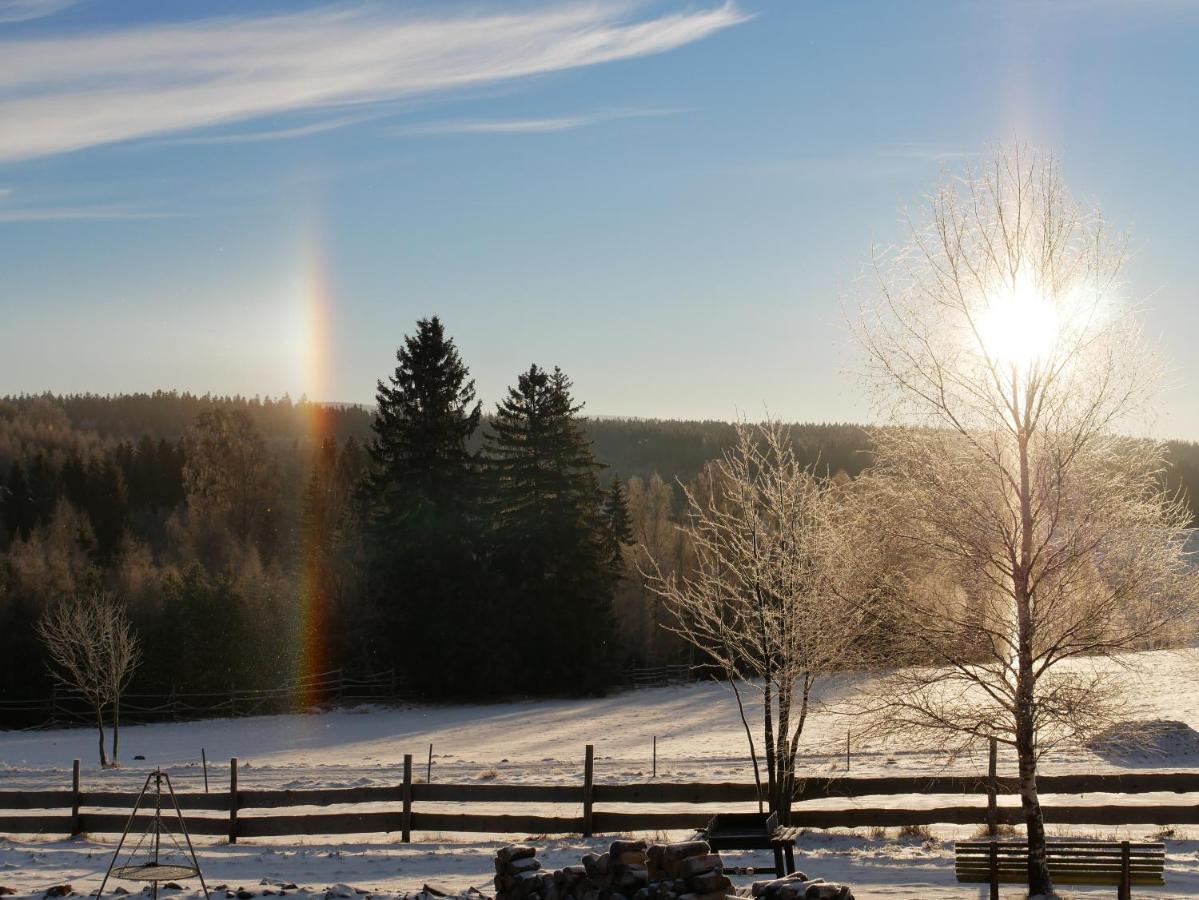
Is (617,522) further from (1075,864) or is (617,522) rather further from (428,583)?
(1075,864)

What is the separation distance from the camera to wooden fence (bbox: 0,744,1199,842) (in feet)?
56.3

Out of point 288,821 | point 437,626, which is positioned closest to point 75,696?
point 437,626

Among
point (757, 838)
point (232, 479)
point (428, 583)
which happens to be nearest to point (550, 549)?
point (428, 583)

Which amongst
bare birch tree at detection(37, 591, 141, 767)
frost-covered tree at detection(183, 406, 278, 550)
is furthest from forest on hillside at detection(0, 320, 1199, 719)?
frost-covered tree at detection(183, 406, 278, 550)

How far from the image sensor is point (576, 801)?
709 inches

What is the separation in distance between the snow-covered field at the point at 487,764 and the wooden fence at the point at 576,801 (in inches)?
11.9

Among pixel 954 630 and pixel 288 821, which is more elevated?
pixel 954 630

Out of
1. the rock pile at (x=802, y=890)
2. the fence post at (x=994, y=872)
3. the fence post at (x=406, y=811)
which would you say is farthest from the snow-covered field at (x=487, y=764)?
the rock pile at (x=802, y=890)

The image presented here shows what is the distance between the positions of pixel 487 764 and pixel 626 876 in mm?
22206

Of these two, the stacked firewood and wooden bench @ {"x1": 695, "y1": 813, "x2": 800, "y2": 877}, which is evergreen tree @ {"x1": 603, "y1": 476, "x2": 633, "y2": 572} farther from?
the stacked firewood

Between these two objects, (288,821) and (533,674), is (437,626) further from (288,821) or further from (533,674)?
(288,821)

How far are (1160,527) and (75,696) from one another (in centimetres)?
4585

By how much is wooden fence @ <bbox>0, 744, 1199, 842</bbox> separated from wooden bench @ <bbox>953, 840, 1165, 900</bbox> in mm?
2580

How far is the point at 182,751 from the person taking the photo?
132 ft
